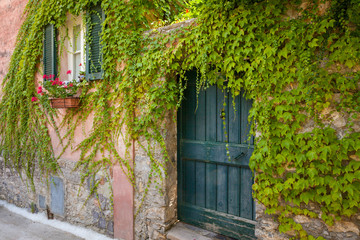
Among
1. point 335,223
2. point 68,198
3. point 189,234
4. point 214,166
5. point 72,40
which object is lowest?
point 189,234

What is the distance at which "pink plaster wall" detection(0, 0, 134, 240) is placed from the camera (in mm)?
3398

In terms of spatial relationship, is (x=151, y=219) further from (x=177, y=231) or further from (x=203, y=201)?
(x=203, y=201)

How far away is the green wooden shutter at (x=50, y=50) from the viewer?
4309 mm

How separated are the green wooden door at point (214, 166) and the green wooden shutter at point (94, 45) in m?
1.42

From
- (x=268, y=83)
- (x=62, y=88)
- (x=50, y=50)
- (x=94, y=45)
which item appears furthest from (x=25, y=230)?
(x=268, y=83)

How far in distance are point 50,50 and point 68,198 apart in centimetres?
260

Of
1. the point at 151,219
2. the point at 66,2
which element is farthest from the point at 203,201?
the point at 66,2

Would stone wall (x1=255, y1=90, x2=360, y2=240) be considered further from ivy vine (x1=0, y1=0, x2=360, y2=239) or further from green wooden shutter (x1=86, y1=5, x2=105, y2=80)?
green wooden shutter (x1=86, y1=5, x2=105, y2=80)

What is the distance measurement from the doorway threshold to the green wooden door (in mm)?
63

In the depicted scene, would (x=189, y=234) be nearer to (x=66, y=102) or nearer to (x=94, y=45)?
(x=66, y=102)

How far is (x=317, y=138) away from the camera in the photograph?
208cm

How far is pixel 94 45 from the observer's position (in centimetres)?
369

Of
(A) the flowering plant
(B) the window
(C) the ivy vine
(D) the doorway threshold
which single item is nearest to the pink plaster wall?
(B) the window

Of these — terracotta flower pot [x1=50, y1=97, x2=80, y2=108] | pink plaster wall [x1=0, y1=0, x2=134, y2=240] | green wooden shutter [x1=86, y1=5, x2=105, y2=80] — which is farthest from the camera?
terracotta flower pot [x1=50, y1=97, x2=80, y2=108]
